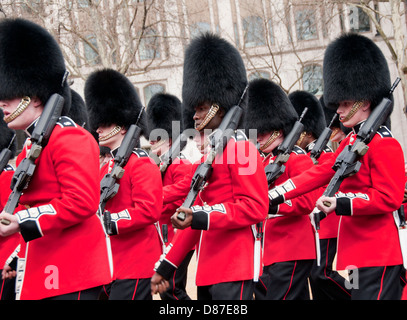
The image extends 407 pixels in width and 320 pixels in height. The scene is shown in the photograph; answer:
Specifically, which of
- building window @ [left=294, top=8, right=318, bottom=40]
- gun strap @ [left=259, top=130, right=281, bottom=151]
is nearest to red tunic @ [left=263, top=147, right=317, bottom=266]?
gun strap @ [left=259, top=130, right=281, bottom=151]

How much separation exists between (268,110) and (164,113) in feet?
6.04

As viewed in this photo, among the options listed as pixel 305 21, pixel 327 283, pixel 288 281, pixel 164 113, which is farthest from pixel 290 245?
pixel 305 21

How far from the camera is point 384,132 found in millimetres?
3662

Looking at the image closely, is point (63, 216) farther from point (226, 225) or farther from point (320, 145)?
point (320, 145)

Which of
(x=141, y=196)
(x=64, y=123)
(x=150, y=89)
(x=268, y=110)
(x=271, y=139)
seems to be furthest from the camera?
(x=150, y=89)

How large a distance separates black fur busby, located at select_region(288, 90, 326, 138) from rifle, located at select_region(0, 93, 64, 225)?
4.30 meters

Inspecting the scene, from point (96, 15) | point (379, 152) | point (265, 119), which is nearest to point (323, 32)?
point (96, 15)

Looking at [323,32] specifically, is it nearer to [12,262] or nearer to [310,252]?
[310,252]

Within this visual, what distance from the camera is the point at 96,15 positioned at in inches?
465

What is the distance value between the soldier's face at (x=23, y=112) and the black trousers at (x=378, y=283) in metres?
2.13

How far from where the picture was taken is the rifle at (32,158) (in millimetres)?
2775

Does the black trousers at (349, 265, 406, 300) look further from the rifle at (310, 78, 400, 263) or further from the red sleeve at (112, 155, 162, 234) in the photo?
the red sleeve at (112, 155, 162, 234)

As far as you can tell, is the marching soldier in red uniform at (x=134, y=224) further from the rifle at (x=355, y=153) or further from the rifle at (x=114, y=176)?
the rifle at (x=355, y=153)

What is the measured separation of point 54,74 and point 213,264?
4.54ft
